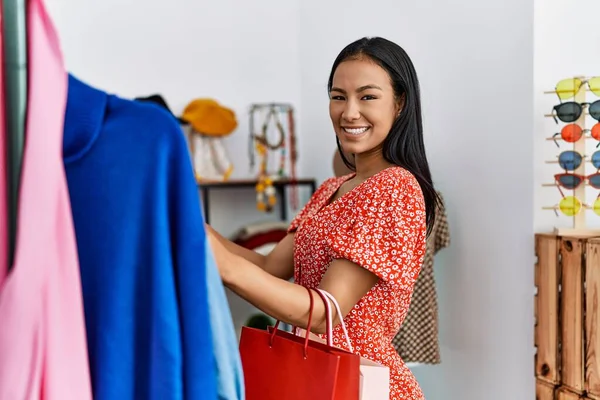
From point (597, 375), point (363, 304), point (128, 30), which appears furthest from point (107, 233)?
point (128, 30)

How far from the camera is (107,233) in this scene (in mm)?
1005

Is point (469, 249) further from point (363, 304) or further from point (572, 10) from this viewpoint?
point (363, 304)

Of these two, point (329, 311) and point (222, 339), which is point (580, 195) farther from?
point (222, 339)

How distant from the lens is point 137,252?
1.01 meters

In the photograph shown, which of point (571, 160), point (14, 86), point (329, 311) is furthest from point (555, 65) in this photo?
point (14, 86)

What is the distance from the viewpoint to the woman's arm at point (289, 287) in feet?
3.93

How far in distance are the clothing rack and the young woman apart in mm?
471

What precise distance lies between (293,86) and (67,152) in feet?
11.2

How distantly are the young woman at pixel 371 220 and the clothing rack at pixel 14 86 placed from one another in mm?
471

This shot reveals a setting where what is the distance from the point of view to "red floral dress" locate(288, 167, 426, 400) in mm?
1420

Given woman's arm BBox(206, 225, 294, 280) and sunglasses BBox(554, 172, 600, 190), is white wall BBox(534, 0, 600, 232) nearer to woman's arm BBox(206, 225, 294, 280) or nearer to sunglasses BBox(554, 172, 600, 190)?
sunglasses BBox(554, 172, 600, 190)

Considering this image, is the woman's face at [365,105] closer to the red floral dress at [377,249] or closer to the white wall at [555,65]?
the red floral dress at [377,249]

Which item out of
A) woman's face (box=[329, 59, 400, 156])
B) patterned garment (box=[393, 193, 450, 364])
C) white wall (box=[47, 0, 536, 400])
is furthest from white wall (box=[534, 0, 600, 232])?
woman's face (box=[329, 59, 400, 156])

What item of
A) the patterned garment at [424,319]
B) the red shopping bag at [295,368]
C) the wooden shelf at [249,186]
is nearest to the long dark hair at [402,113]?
the red shopping bag at [295,368]
